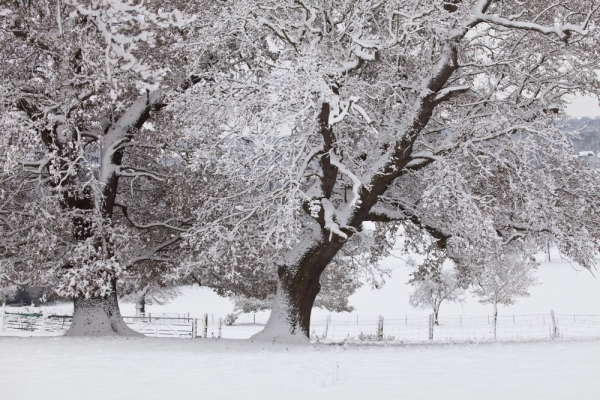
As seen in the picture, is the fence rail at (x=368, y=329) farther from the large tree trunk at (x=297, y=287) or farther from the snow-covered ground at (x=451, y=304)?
the snow-covered ground at (x=451, y=304)

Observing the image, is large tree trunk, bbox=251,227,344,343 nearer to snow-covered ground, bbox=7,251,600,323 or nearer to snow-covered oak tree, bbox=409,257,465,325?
snow-covered oak tree, bbox=409,257,465,325

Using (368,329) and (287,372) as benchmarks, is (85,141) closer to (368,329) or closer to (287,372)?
(287,372)

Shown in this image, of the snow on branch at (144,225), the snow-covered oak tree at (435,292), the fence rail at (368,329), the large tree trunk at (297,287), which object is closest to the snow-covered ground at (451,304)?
the snow-covered oak tree at (435,292)

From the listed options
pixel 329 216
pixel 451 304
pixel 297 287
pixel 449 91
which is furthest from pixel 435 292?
pixel 329 216

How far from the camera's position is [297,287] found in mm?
14906

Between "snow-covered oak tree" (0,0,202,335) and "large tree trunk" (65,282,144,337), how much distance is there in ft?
0.10

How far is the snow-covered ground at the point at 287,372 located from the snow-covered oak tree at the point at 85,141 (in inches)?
90.4

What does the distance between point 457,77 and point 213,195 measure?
23.7ft

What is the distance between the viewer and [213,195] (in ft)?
48.1

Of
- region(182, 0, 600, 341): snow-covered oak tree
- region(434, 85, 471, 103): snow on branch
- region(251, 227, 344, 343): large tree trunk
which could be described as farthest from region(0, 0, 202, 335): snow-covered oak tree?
region(434, 85, 471, 103): snow on branch

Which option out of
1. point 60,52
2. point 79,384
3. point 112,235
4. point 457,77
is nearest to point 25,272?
point 112,235

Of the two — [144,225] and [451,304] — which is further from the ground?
[144,225]

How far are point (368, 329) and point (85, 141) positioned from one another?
29642mm

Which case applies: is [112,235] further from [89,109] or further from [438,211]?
[438,211]
